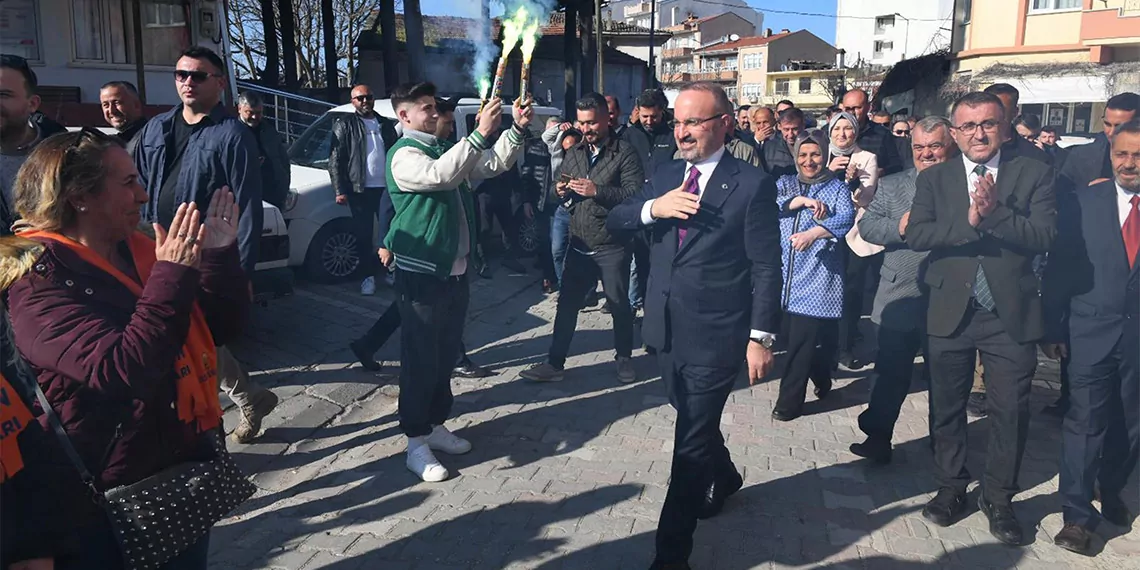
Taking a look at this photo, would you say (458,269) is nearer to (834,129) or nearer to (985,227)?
(985,227)

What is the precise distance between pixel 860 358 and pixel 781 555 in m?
3.66

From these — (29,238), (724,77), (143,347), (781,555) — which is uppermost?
(724,77)

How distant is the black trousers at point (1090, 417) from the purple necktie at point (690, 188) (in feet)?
6.56

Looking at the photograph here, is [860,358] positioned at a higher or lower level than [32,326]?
lower

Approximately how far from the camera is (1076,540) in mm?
3832

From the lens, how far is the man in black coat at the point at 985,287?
3.81 m

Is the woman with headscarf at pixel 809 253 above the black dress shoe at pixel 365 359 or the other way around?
above

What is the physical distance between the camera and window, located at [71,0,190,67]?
1119cm

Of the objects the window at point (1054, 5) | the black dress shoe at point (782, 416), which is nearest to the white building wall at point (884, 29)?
the window at point (1054, 5)

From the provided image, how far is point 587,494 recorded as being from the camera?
4.35 meters

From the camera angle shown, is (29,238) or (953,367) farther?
(953,367)

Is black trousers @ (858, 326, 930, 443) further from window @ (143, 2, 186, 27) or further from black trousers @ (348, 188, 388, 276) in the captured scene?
window @ (143, 2, 186, 27)

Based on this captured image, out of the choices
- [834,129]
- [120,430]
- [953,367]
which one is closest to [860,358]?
[834,129]

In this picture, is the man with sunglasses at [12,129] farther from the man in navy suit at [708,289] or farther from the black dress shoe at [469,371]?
the black dress shoe at [469,371]
